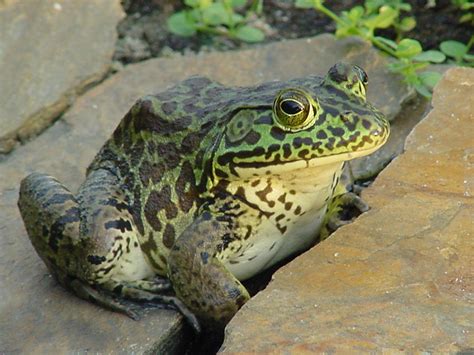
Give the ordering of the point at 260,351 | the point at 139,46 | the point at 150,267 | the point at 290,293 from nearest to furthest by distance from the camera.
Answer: the point at 260,351
the point at 290,293
the point at 150,267
the point at 139,46

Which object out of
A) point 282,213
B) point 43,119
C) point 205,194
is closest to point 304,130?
point 282,213

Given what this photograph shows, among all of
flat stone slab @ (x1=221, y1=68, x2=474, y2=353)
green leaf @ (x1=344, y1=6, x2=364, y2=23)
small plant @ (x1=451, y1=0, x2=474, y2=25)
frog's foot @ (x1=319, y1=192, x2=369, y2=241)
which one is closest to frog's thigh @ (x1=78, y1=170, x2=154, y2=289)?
flat stone slab @ (x1=221, y1=68, x2=474, y2=353)

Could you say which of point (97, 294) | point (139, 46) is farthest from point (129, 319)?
point (139, 46)

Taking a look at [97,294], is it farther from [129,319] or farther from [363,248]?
[363,248]

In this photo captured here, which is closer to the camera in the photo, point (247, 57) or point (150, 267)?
point (150, 267)

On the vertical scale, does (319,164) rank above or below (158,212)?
above

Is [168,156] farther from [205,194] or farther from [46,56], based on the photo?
[46,56]

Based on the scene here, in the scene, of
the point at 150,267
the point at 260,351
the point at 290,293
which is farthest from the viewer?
the point at 150,267
